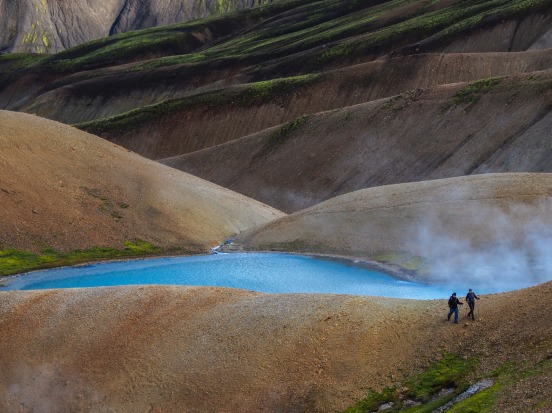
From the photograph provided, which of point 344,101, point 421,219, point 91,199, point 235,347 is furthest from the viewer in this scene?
point 344,101

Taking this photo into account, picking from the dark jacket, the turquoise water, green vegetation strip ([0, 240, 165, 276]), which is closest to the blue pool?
the turquoise water

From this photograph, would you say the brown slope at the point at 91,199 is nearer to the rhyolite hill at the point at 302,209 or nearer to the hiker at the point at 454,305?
the rhyolite hill at the point at 302,209

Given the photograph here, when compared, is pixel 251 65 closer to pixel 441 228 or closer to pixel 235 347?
pixel 441 228

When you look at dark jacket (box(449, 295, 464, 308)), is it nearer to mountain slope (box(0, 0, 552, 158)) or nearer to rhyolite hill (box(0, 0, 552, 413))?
rhyolite hill (box(0, 0, 552, 413))

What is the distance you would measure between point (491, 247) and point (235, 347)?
890 inches

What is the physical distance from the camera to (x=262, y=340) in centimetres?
3369

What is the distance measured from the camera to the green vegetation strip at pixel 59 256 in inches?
2177

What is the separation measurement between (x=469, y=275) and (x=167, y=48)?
157694 millimetres

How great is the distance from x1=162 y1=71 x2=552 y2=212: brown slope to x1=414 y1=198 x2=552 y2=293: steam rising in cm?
1872

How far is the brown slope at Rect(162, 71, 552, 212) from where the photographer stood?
7662 cm

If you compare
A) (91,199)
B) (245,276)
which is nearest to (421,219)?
(245,276)

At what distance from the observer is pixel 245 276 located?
169 ft

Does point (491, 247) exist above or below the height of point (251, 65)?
below

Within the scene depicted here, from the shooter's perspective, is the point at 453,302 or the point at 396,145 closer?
the point at 453,302
